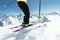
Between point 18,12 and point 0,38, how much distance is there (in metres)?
1.58

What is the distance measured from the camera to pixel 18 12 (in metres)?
4.61

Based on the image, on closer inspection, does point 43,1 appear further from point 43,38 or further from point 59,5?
point 43,38

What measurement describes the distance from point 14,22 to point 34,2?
0.64m

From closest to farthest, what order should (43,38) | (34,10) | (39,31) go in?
1. (43,38)
2. (39,31)
3. (34,10)

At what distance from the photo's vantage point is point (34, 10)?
4578 millimetres

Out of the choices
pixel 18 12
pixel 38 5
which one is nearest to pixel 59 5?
pixel 38 5

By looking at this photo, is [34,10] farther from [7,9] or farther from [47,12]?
[7,9]

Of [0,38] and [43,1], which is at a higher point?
[43,1]

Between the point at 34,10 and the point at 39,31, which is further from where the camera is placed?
the point at 34,10

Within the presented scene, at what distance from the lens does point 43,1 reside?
4.62m

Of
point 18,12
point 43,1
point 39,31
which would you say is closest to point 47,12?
point 43,1

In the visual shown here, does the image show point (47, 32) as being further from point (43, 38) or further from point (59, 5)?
point (59, 5)

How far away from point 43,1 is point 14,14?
73 cm

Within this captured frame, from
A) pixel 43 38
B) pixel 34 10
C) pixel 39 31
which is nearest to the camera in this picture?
pixel 43 38
